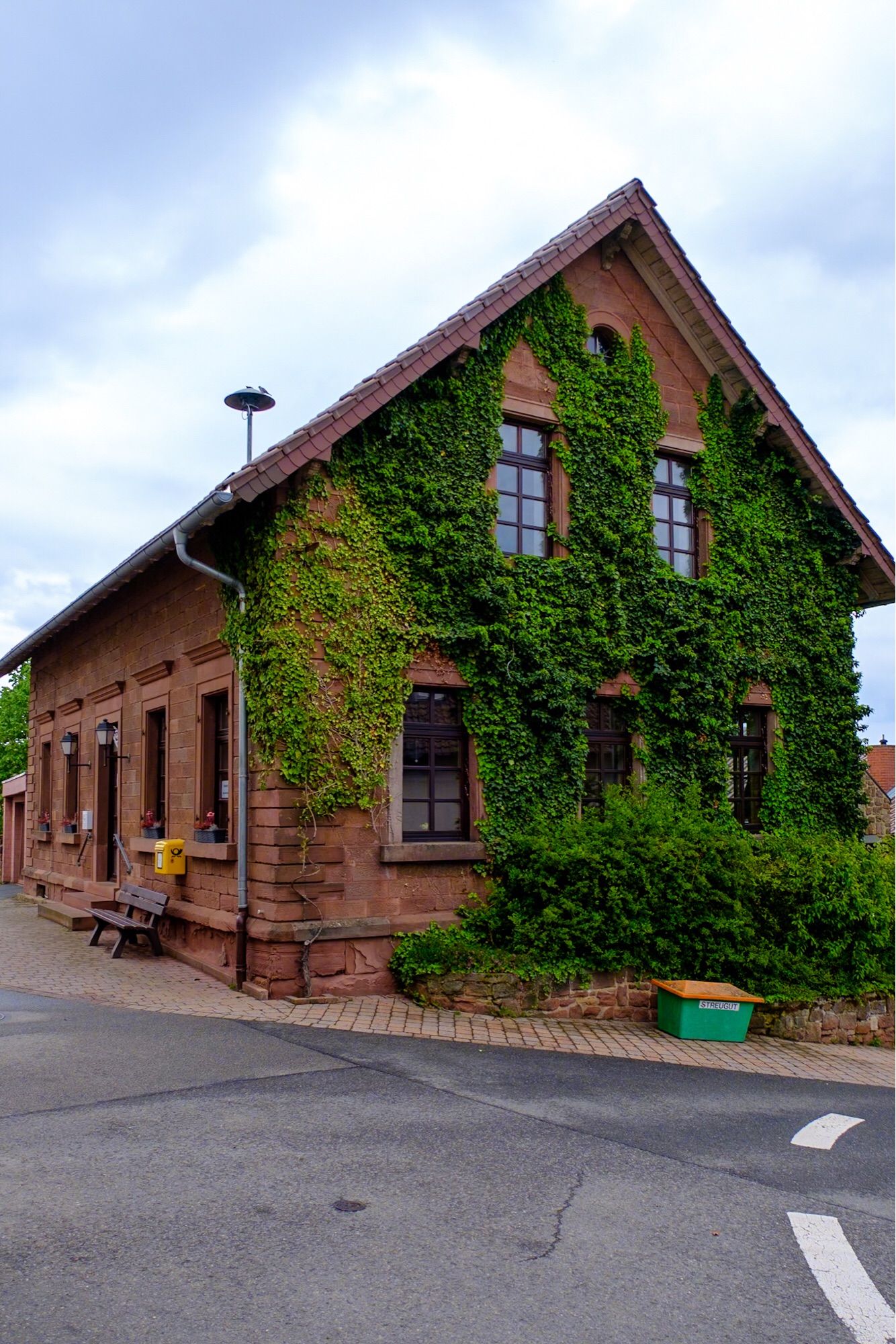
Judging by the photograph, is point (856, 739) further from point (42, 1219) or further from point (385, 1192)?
point (42, 1219)

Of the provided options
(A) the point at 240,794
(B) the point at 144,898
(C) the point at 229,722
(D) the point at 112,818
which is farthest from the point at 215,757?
(D) the point at 112,818

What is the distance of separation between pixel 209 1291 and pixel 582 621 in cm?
946

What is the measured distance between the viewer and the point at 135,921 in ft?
44.9

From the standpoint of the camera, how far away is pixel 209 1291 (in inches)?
172

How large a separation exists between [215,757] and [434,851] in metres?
3.00

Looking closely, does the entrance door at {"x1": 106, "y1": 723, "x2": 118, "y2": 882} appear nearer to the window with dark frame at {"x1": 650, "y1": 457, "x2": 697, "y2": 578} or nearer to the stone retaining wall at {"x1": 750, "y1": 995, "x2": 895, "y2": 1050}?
the window with dark frame at {"x1": 650, "y1": 457, "x2": 697, "y2": 578}

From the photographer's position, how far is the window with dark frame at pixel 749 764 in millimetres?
14688

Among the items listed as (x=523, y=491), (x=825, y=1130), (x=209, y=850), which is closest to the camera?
(x=825, y=1130)

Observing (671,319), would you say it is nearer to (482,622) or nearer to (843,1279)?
(482,622)

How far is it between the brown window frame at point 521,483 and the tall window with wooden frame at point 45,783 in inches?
477

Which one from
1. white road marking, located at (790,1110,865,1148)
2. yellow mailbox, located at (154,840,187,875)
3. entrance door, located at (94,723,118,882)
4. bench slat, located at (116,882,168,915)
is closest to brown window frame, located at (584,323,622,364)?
yellow mailbox, located at (154,840,187,875)

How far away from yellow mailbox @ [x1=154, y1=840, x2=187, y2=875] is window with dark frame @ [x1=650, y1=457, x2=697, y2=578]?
6725 millimetres

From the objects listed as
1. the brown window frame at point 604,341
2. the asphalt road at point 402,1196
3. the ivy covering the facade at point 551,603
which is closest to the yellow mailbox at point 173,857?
the ivy covering the facade at point 551,603

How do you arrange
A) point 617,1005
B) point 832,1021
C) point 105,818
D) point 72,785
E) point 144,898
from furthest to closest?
point 72,785
point 105,818
point 144,898
point 832,1021
point 617,1005
